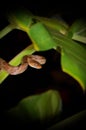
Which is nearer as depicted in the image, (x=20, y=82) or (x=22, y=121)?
(x=22, y=121)

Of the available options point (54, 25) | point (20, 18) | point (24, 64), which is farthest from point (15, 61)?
point (54, 25)

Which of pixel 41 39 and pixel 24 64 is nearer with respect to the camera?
pixel 41 39

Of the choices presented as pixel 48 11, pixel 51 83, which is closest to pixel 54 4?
pixel 48 11

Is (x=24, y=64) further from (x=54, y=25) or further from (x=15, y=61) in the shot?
(x=54, y=25)

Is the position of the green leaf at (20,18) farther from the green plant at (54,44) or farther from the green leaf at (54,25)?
the green leaf at (54,25)

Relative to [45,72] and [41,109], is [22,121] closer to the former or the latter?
[41,109]

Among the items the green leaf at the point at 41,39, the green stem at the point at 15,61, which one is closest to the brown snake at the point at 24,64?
the green stem at the point at 15,61
